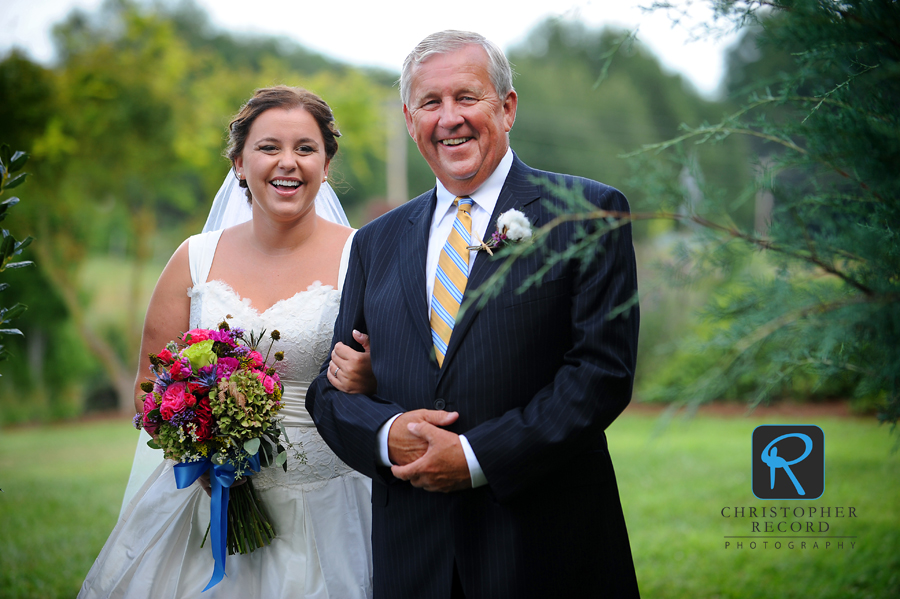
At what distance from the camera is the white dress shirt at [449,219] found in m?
2.28

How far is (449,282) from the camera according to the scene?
7.77 ft

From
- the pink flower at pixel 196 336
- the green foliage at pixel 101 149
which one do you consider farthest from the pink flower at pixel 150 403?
the green foliage at pixel 101 149

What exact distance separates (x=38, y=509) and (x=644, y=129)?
123 feet

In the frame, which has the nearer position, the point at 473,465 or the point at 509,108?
the point at 473,465

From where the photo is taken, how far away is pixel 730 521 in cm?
633

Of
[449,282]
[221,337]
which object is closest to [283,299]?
[221,337]

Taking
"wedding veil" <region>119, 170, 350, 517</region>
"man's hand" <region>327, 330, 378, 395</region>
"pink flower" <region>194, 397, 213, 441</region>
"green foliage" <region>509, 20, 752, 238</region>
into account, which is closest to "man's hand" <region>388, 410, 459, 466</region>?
"man's hand" <region>327, 330, 378, 395</region>

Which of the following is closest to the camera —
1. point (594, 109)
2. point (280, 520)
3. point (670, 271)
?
point (670, 271)

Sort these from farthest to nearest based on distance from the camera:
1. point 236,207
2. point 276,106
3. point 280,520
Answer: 1. point 236,207
2. point 276,106
3. point 280,520

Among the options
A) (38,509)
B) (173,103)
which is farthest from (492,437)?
(173,103)

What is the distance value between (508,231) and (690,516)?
5.33m

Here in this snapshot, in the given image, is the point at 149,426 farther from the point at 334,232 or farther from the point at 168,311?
the point at 334,232

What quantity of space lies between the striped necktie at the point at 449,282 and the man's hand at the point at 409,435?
0.18 meters

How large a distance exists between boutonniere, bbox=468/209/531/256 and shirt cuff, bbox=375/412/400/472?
630 millimetres
